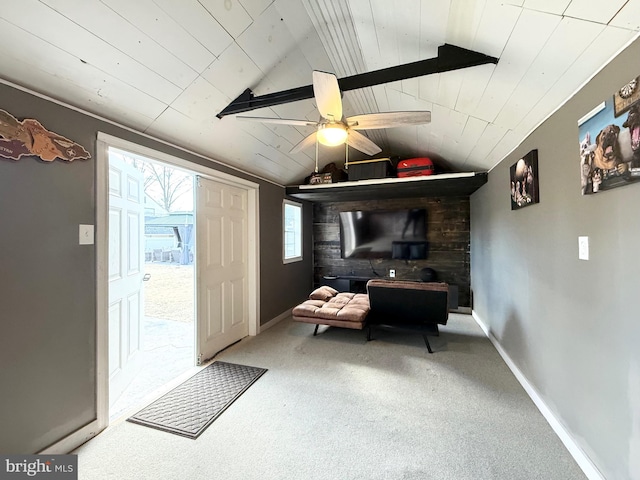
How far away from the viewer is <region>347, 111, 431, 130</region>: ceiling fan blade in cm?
171

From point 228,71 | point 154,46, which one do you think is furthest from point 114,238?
point 228,71

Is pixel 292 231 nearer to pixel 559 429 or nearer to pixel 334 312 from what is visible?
pixel 334 312

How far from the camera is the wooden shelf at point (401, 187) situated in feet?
11.7

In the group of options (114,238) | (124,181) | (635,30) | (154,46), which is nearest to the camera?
(635,30)

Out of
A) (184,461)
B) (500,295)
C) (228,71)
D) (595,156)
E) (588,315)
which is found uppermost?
(228,71)

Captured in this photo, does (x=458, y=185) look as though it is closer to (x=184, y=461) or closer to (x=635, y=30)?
(x=635, y=30)

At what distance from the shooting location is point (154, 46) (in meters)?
1.57

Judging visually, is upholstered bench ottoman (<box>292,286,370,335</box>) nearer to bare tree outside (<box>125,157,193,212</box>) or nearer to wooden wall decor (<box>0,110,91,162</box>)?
wooden wall decor (<box>0,110,91,162</box>)

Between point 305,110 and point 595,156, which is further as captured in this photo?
point 305,110

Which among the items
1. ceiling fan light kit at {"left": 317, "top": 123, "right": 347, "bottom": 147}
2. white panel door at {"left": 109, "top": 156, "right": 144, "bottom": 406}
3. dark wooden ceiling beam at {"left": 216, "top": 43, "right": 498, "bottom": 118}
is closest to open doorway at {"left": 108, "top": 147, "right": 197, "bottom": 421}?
white panel door at {"left": 109, "top": 156, "right": 144, "bottom": 406}

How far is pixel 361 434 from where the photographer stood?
5.85 feet

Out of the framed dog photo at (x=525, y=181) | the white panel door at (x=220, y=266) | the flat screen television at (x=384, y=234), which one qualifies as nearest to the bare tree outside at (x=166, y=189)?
the white panel door at (x=220, y=266)

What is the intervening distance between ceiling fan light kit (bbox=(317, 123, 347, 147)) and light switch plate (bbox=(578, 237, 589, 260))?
1.55 metres

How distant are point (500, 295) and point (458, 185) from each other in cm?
155
